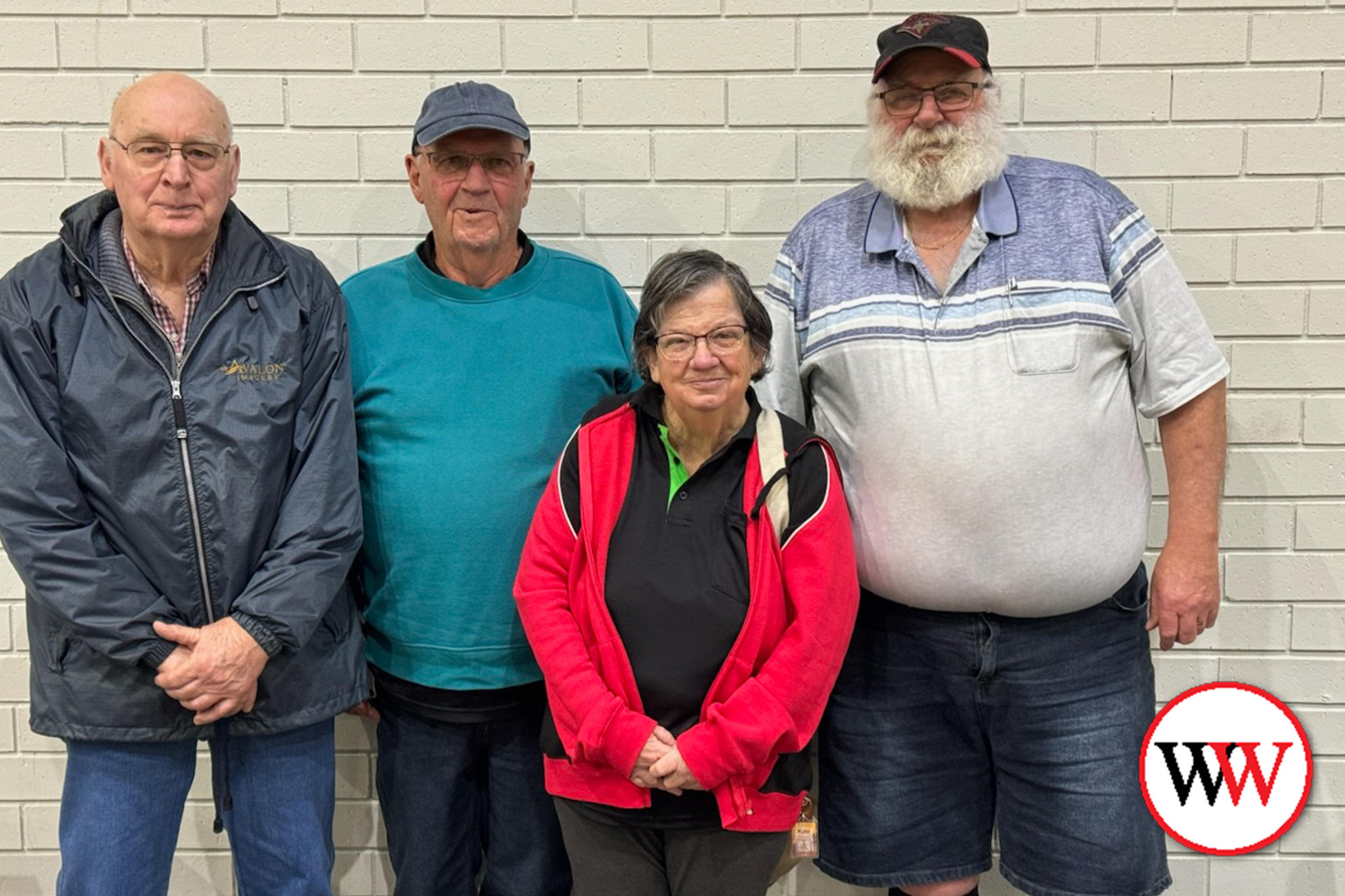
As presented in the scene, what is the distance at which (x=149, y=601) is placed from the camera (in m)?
2.08

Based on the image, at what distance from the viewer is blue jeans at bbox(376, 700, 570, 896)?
237 cm

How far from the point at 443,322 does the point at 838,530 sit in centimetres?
89

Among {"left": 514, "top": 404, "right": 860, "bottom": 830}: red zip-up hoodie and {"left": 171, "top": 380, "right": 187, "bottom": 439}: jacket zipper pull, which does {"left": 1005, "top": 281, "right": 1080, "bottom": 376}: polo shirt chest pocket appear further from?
{"left": 171, "top": 380, "right": 187, "bottom": 439}: jacket zipper pull

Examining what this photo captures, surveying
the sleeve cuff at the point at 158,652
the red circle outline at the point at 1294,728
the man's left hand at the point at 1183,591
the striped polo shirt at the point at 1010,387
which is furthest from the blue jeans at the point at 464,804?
the red circle outline at the point at 1294,728

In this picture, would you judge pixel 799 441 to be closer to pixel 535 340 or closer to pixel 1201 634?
pixel 535 340

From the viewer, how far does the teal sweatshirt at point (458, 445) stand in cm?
226

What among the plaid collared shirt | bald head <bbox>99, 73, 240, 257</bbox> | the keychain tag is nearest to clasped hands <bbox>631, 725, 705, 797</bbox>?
the keychain tag

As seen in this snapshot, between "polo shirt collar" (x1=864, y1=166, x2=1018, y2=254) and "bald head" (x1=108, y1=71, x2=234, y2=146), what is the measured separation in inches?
49.7

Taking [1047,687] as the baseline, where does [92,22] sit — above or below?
above

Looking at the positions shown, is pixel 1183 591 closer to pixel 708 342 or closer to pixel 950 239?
pixel 950 239

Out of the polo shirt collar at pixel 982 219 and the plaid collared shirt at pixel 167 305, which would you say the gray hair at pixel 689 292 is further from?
the plaid collared shirt at pixel 167 305

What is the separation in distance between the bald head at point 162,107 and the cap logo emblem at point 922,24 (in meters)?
1.34

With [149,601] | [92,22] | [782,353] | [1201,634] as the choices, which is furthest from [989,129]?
[92,22]

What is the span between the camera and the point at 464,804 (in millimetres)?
2422
